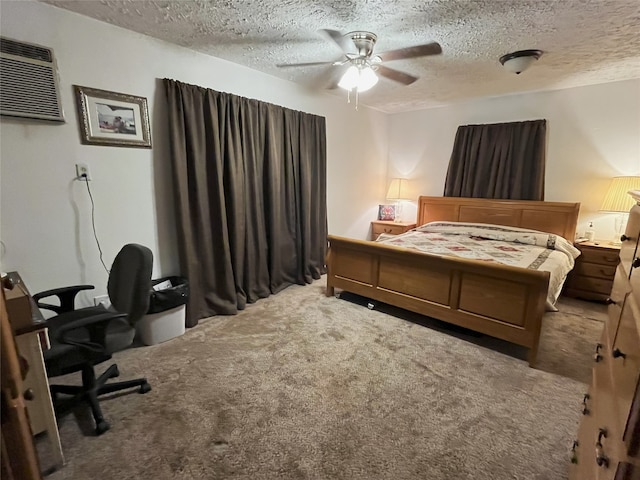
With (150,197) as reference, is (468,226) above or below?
below

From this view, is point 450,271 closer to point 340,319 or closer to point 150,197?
point 340,319

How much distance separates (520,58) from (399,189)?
260 cm

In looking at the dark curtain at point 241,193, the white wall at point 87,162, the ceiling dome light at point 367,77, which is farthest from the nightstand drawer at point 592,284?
the white wall at point 87,162

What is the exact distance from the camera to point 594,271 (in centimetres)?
343

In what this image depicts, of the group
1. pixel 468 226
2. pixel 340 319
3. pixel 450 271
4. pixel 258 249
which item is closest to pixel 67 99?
pixel 258 249

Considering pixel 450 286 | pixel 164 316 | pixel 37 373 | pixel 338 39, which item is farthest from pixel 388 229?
pixel 37 373

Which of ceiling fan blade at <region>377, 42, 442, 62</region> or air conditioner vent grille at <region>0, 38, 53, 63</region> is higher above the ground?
ceiling fan blade at <region>377, 42, 442, 62</region>

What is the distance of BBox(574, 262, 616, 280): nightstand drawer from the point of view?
3348 mm

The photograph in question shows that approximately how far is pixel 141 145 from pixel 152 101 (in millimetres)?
378

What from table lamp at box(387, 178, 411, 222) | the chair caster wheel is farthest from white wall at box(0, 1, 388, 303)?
table lamp at box(387, 178, 411, 222)

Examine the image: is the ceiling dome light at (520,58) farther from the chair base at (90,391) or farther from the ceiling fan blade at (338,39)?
the chair base at (90,391)

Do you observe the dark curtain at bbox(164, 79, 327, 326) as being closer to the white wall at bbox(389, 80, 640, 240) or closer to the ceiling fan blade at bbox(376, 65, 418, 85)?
the ceiling fan blade at bbox(376, 65, 418, 85)

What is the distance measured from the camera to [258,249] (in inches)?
134

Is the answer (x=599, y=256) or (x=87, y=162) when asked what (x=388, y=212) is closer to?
(x=599, y=256)
